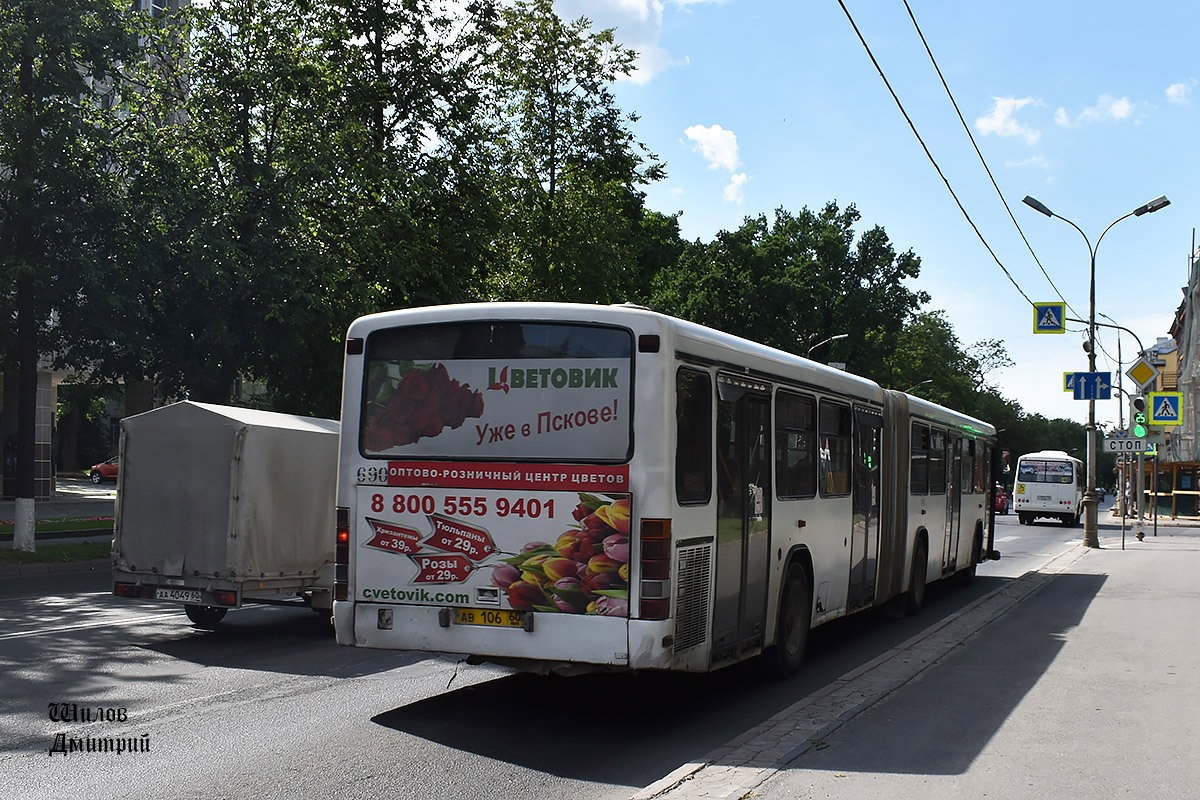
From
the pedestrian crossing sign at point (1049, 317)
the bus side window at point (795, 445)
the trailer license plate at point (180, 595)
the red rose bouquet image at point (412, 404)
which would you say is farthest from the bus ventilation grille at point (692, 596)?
the pedestrian crossing sign at point (1049, 317)

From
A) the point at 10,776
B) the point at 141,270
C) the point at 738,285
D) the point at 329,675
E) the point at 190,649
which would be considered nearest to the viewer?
the point at 10,776

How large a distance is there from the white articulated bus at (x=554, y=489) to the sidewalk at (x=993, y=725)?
996mm

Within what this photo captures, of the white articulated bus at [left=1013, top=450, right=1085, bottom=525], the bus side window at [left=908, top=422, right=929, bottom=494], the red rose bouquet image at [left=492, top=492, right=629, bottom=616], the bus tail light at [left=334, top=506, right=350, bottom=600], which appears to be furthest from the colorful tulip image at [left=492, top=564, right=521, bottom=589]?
the white articulated bus at [left=1013, top=450, right=1085, bottom=525]

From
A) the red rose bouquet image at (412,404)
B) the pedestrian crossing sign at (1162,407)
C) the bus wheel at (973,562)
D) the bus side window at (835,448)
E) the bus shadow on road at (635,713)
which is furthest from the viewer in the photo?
the pedestrian crossing sign at (1162,407)

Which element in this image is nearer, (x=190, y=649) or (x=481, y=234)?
(x=190, y=649)

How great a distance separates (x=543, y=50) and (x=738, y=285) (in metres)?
22.9

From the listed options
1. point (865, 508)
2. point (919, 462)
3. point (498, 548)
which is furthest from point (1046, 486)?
point (498, 548)

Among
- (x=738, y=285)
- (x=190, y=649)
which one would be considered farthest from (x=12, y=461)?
(x=190, y=649)

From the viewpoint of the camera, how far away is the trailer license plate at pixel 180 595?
11648 millimetres

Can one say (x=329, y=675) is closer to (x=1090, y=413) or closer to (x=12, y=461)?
(x=1090, y=413)

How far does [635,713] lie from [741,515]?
5.26 ft

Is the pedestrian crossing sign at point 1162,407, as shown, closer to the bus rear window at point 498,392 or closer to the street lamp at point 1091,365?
the street lamp at point 1091,365

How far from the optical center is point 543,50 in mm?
35125

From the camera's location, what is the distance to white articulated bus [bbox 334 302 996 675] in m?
7.39
